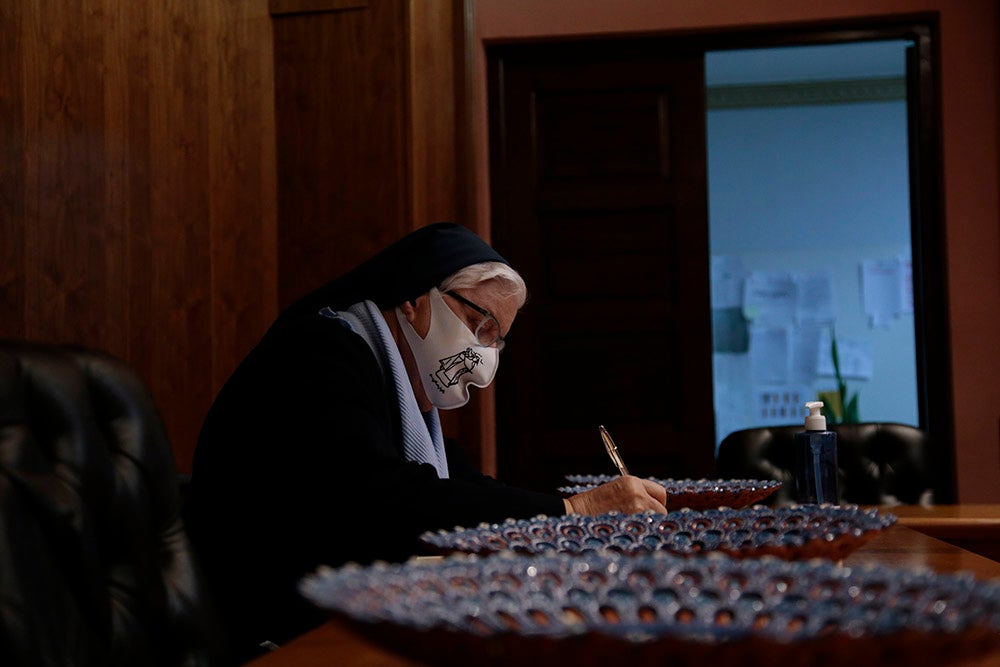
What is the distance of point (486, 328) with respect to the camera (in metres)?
2.16

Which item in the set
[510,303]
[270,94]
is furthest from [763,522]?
[270,94]

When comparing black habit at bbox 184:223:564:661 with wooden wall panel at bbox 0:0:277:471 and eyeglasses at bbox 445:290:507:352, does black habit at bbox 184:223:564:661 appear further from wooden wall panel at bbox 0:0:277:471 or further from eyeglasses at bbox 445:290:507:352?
wooden wall panel at bbox 0:0:277:471

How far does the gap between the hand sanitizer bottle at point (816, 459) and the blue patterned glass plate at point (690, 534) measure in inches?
31.3

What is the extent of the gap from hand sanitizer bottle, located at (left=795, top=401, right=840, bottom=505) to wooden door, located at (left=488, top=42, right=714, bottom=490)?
2419mm

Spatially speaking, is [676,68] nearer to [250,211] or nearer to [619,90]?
[619,90]

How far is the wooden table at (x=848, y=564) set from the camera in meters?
0.81

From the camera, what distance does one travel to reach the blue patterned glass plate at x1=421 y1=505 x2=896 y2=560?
90cm

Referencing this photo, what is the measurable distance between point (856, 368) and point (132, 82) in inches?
213

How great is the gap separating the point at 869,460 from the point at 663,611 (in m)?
2.54

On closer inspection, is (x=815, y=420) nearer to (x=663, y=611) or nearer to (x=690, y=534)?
(x=690, y=534)

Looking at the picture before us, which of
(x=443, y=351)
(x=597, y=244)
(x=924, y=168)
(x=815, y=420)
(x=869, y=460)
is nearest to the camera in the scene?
(x=815, y=420)

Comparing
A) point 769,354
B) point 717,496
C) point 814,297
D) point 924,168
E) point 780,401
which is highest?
point 924,168

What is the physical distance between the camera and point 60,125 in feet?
7.83

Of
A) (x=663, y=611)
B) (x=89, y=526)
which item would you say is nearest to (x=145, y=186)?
(x=89, y=526)
